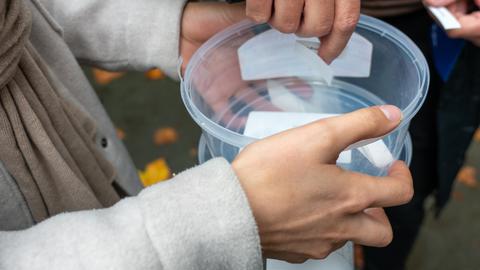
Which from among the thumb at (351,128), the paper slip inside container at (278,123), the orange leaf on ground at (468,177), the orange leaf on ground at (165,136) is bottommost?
the orange leaf on ground at (468,177)

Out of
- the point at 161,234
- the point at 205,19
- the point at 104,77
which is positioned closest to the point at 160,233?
the point at 161,234

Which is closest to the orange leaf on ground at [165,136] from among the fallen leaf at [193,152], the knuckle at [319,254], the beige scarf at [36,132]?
the fallen leaf at [193,152]

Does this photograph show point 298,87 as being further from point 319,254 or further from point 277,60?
point 319,254

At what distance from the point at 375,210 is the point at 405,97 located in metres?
0.29

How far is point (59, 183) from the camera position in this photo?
806mm

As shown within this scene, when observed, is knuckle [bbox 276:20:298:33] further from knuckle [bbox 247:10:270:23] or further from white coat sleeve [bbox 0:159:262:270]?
white coat sleeve [bbox 0:159:262:270]

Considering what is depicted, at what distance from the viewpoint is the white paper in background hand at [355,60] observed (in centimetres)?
99

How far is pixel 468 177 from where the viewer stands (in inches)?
80.3

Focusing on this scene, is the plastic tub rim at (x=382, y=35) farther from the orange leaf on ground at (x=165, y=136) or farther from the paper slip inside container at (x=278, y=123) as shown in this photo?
the orange leaf on ground at (x=165, y=136)

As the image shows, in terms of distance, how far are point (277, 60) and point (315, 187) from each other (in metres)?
0.47

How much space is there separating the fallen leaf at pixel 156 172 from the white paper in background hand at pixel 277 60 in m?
1.18

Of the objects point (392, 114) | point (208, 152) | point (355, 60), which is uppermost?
point (392, 114)

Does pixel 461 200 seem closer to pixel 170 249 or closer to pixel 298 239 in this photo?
pixel 298 239

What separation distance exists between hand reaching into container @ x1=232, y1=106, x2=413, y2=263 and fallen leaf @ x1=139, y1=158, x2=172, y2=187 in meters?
1.46
